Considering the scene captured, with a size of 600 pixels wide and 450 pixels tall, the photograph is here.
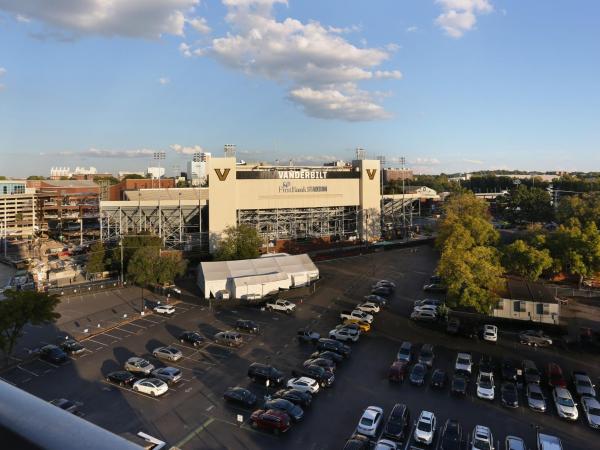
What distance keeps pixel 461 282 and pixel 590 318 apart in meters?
6.60

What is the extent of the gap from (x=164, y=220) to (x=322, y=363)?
23649 mm

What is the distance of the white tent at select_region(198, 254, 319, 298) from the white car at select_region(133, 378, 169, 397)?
931cm

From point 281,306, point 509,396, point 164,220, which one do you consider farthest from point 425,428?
point 164,220

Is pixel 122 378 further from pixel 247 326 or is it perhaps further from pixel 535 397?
pixel 535 397

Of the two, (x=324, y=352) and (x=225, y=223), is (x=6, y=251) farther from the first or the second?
(x=324, y=352)

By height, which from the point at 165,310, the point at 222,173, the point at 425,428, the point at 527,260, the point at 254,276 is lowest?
the point at 425,428

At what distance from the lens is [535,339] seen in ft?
53.1

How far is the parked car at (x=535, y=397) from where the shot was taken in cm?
1166

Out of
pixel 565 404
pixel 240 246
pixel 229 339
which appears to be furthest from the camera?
pixel 240 246

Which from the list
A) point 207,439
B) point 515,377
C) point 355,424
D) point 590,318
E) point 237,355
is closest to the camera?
point 207,439

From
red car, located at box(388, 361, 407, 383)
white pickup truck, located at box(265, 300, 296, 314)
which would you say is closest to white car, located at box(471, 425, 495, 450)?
red car, located at box(388, 361, 407, 383)

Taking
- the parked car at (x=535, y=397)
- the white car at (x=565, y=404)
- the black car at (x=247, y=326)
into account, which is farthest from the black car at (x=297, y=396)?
the white car at (x=565, y=404)

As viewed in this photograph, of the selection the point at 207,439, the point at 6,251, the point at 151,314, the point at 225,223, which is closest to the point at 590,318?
the point at 207,439

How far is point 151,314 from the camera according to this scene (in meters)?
19.7
